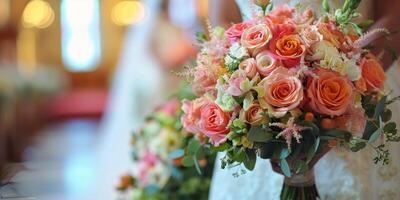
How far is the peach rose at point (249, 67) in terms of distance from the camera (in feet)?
2.58

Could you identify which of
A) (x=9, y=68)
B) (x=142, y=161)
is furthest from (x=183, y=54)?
(x=9, y=68)

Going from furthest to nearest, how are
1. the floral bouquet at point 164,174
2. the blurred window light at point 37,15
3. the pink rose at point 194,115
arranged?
1. the blurred window light at point 37,15
2. the floral bouquet at point 164,174
3. the pink rose at point 194,115

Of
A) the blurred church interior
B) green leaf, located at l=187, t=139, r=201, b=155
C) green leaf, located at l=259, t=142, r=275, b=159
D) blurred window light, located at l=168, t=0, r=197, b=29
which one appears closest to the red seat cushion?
the blurred church interior

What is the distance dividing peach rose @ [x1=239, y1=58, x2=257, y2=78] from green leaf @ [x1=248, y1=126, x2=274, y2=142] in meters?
0.07

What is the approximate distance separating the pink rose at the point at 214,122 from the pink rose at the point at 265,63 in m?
0.08

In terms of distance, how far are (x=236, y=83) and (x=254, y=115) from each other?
0.05 meters

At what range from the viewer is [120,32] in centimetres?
973

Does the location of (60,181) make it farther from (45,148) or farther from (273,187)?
(273,187)

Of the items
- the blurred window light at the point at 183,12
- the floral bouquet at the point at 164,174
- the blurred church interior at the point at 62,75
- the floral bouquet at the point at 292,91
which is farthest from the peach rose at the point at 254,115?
the blurred window light at the point at 183,12

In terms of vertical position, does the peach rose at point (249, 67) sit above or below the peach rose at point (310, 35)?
below

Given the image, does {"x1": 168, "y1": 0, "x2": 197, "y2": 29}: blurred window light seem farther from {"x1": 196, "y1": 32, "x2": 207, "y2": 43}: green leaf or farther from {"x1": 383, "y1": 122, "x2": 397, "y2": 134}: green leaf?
{"x1": 383, "y1": 122, "x2": 397, "y2": 134}: green leaf

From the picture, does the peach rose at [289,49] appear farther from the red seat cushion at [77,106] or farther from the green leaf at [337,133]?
the red seat cushion at [77,106]

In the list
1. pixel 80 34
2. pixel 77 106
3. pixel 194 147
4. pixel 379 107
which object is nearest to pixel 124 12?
pixel 80 34

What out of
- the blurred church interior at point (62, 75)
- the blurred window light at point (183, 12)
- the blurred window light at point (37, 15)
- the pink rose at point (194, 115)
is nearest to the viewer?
the pink rose at point (194, 115)
